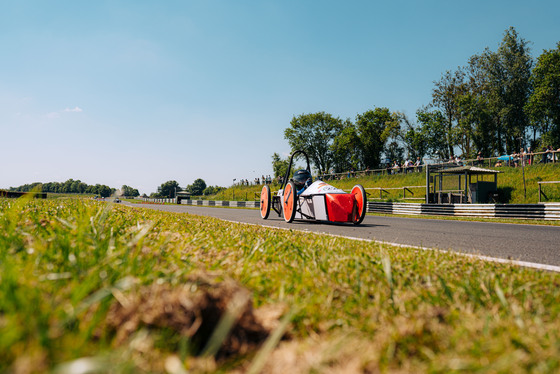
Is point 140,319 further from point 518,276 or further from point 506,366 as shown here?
point 518,276

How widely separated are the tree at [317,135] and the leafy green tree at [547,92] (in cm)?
3846

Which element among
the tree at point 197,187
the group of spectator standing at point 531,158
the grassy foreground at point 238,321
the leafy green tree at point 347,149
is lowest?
the grassy foreground at point 238,321

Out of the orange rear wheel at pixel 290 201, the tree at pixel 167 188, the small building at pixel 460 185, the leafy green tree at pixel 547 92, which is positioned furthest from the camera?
the tree at pixel 167 188

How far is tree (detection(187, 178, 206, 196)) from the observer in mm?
165500

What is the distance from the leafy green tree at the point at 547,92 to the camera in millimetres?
44938

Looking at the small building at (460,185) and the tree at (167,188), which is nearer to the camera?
the small building at (460,185)

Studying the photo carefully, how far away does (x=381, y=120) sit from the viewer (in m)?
69.1

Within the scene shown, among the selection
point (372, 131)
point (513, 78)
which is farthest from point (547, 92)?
point (372, 131)

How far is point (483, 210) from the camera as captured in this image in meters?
15.7

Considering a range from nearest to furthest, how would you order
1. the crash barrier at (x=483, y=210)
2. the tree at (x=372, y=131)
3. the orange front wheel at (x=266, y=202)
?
1. the orange front wheel at (x=266, y=202)
2. the crash barrier at (x=483, y=210)
3. the tree at (x=372, y=131)

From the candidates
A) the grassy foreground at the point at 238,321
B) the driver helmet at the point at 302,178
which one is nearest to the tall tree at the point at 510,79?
the driver helmet at the point at 302,178

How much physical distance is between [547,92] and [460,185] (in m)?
36.0

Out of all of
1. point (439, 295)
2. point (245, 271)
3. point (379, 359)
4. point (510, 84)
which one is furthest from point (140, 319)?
point (510, 84)

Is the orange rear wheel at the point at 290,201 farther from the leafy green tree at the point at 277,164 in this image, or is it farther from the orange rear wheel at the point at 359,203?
the leafy green tree at the point at 277,164
